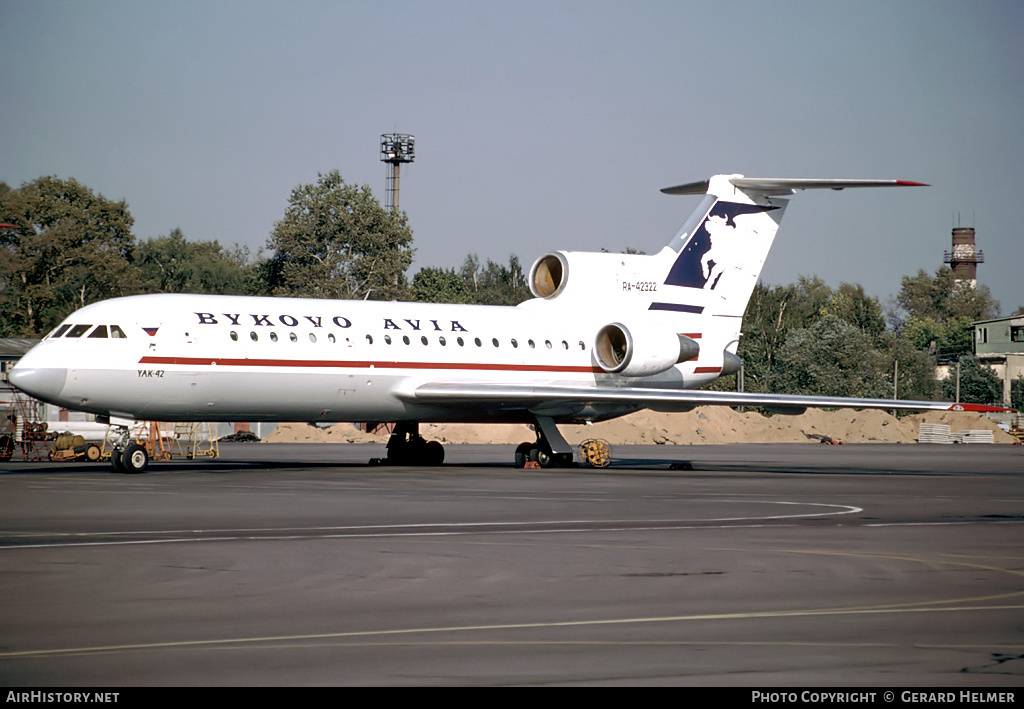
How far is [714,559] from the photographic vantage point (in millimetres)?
10648

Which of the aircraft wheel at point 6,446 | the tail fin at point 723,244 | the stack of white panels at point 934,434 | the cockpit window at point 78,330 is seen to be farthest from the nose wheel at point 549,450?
the stack of white panels at point 934,434

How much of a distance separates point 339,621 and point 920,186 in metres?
25.0

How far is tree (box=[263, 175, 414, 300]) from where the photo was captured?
82.5 metres

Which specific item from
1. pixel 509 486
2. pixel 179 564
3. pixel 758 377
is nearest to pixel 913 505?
pixel 509 486

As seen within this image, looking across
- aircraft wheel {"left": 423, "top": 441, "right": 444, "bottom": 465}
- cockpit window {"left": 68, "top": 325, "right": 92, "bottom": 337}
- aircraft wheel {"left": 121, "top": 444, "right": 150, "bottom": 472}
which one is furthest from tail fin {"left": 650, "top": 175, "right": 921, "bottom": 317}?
cockpit window {"left": 68, "top": 325, "right": 92, "bottom": 337}

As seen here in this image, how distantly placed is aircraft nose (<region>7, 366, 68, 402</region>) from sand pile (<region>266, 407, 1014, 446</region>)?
3039 centimetres

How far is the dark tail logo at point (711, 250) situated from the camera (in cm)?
3319

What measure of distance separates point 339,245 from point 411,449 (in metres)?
53.7

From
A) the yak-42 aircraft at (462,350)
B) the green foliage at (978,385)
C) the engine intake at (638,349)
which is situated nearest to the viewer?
the yak-42 aircraft at (462,350)

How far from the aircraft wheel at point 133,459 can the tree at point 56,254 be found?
51102mm

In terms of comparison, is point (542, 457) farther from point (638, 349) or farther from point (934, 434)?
point (934, 434)

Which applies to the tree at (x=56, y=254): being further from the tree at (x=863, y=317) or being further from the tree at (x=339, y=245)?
the tree at (x=863, y=317)

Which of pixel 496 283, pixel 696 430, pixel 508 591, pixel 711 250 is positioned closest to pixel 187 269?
pixel 496 283

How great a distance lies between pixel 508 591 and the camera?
876 cm
